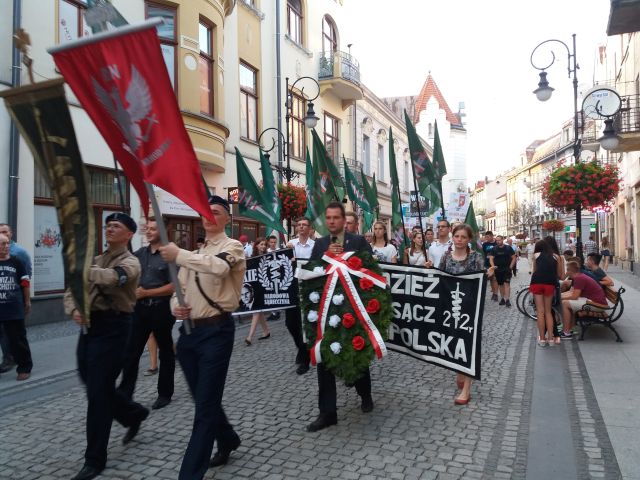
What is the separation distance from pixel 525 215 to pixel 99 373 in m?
76.9

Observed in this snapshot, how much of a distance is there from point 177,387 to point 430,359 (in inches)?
111

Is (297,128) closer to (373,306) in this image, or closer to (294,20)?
(294,20)

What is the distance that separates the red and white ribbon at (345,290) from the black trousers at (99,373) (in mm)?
1636

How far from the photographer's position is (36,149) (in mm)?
3291

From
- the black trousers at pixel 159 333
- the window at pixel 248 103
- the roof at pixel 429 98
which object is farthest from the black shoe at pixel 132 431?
the roof at pixel 429 98

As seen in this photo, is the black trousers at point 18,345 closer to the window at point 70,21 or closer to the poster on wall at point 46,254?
the poster on wall at point 46,254

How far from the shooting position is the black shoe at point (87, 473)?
3795 millimetres

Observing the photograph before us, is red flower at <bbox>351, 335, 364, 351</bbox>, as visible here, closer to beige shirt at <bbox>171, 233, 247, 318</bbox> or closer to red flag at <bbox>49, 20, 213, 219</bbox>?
beige shirt at <bbox>171, 233, 247, 318</bbox>

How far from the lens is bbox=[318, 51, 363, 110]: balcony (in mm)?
24750

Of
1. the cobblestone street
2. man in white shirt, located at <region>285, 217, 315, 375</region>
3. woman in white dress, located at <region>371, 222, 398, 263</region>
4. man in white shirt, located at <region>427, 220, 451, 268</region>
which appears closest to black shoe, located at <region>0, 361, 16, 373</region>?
the cobblestone street

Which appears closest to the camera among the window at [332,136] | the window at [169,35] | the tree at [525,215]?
the window at [169,35]

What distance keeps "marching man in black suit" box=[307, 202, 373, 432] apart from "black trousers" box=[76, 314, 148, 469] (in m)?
1.65

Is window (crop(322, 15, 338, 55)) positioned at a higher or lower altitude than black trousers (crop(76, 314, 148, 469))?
higher

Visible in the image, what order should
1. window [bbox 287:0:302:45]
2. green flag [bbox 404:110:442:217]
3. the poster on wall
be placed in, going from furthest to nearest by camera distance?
window [bbox 287:0:302:45] < the poster on wall < green flag [bbox 404:110:442:217]
